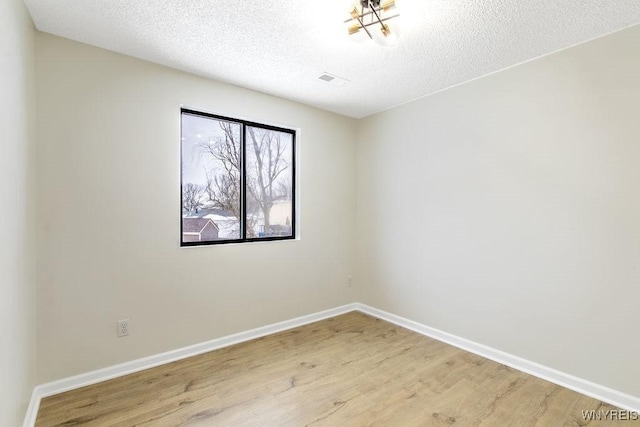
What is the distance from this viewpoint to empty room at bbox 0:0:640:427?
6.21 feet

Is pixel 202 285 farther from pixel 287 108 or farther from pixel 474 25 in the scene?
pixel 474 25

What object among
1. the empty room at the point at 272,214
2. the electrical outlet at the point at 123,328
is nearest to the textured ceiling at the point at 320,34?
the empty room at the point at 272,214

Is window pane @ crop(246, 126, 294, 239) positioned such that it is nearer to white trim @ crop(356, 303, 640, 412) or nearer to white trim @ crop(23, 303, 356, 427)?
white trim @ crop(23, 303, 356, 427)

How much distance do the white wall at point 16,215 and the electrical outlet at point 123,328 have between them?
1.61 ft

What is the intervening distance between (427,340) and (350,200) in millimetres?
1871

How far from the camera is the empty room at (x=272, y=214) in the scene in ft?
6.21

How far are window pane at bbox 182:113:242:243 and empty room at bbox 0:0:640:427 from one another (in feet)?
0.07

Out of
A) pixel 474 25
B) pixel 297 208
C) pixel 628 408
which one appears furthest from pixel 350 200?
pixel 628 408

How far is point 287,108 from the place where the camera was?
132 inches

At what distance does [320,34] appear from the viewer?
82.6 inches

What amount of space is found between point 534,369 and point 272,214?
2767 mm

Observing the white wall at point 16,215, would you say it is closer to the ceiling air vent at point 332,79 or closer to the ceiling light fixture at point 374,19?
the ceiling light fixture at point 374,19

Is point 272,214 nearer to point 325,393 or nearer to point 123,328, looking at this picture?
point 123,328

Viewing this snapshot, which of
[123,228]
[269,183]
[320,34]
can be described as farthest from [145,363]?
[320,34]
